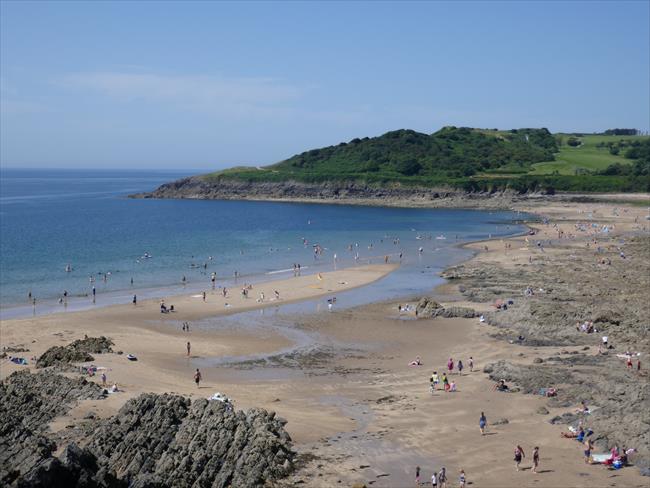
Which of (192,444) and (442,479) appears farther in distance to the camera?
(192,444)

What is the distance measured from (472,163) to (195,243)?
267 ft

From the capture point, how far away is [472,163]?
461 feet

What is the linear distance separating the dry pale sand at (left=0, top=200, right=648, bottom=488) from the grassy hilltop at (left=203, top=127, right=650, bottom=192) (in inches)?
3333

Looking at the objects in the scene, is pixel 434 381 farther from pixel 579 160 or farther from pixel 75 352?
pixel 579 160

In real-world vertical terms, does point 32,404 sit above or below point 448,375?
above

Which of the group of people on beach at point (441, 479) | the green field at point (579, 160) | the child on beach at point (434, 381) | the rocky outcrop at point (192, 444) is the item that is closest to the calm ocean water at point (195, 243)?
the child on beach at point (434, 381)

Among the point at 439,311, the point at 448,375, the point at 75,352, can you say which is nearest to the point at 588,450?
the point at 448,375

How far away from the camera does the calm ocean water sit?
50531 mm

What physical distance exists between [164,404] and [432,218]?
83.9 metres

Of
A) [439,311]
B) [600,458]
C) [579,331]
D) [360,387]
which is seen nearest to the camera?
[600,458]

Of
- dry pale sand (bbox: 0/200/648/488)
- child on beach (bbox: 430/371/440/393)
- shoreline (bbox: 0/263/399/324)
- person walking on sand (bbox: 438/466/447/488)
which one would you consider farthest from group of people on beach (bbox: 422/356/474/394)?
shoreline (bbox: 0/263/399/324)

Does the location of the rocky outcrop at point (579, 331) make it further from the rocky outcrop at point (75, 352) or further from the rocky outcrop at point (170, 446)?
the rocky outcrop at point (75, 352)

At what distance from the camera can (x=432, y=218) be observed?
3984 inches

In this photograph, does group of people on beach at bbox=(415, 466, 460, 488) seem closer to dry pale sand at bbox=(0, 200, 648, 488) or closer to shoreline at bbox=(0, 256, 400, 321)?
dry pale sand at bbox=(0, 200, 648, 488)
